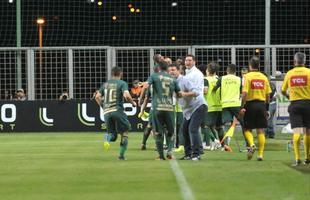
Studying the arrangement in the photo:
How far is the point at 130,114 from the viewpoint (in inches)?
1184

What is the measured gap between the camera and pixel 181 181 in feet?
42.6

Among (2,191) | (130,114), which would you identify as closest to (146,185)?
(2,191)

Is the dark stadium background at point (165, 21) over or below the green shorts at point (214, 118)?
over

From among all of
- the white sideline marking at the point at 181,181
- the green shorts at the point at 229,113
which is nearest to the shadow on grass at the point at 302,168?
the white sideline marking at the point at 181,181

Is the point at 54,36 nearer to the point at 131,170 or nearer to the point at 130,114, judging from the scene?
the point at 130,114

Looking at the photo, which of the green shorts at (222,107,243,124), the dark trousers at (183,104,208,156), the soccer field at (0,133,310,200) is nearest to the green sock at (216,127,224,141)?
the green shorts at (222,107,243,124)

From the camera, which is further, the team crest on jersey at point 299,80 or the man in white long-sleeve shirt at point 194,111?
the man in white long-sleeve shirt at point 194,111

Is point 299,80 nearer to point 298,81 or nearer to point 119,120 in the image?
point 298,81

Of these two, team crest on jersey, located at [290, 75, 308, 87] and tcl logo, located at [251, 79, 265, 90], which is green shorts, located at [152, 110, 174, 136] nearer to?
tcl logo, located at [251, 79, 265, 90]

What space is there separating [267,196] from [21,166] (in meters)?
6.15

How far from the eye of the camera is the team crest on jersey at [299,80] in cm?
1564

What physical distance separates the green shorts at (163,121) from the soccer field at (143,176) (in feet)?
2.01

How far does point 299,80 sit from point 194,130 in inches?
94.5

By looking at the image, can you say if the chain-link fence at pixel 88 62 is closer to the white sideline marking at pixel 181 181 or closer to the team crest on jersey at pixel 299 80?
the white sideline marking at pixel 181 181
